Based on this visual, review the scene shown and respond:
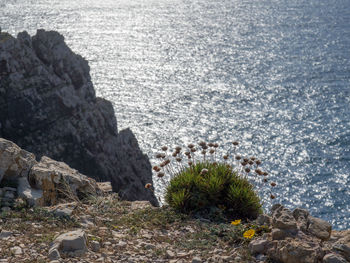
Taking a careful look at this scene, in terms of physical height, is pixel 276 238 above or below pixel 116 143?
above

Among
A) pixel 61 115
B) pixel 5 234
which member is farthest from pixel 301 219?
pixel 61 115

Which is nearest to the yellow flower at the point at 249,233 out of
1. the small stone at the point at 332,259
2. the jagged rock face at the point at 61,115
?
the small stone at the point at 332,259

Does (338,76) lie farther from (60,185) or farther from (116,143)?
(60,185)

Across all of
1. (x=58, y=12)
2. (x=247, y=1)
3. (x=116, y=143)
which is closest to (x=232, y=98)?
(x=116, y=143)

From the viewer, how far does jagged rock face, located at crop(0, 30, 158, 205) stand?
143ft

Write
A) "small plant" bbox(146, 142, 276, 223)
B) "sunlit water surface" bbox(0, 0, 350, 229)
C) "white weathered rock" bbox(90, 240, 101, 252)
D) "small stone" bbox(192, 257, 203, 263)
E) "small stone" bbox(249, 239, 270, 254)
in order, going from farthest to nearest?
"sunlit water surface" bbox(0, 0, 350, 229)
"small plant" bbox(146, 142, 276, 223)
"white weathered rock" bbox(90, 240, 101, 252)
"small stone" bbox(249, 239, 270, 254)
"small stone" bbox(192, 257, 203, 263)

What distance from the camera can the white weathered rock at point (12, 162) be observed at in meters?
13.4

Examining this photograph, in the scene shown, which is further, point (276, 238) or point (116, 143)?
point (116, 143)

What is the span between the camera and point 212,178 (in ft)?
42.7

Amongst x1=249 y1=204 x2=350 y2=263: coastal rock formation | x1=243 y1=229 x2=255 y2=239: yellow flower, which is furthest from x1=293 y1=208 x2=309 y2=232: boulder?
x1=243 y1=229 x2=255 y2=239: yellow flower

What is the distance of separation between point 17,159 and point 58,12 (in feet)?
492

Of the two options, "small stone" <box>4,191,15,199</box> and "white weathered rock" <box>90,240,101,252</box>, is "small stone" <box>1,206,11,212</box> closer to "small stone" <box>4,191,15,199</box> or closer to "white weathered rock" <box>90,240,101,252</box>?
"small stone" <box>4,191,15,199</box>

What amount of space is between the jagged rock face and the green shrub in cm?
2855

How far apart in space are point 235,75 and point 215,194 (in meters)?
90.7
